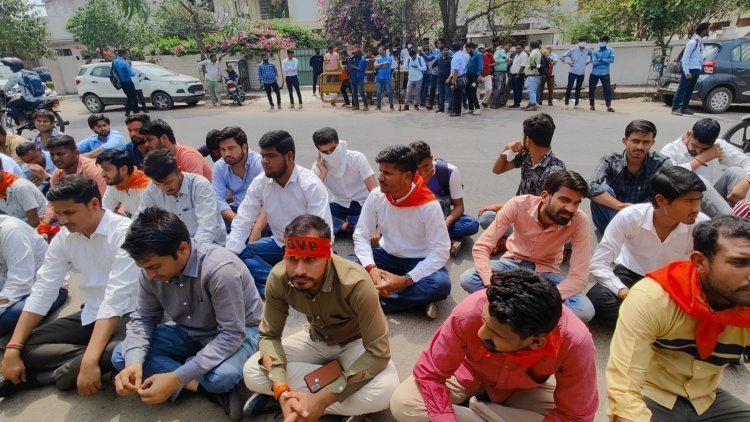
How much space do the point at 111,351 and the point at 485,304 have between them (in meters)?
2.26

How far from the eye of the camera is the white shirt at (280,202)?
3.74 metres

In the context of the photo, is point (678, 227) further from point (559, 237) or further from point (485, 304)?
point (485, 304)

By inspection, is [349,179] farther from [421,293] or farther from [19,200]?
[19,200]

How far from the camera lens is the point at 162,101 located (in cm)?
1409

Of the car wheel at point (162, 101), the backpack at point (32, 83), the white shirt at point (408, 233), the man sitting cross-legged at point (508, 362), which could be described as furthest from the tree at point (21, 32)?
the man sitting cross-legged at point (508, 362)

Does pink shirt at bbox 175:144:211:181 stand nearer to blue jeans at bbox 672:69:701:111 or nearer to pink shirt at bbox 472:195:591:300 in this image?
pink shirt at bbox 472:195:591:300

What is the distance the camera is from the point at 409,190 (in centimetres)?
332

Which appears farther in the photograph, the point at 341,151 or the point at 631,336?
the point at 341,151

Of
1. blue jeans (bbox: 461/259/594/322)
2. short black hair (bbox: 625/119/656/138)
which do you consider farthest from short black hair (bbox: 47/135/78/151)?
short black hair (bbox: 625/119/656/138)

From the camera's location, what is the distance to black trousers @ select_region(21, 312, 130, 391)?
2.65 m

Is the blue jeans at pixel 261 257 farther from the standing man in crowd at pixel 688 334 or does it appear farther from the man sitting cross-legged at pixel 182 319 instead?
the standing man in crowd at pixel 688 334

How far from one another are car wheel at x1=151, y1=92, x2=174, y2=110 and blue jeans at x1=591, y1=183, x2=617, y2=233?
13.5 m

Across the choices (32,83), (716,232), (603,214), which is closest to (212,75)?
(32,83)

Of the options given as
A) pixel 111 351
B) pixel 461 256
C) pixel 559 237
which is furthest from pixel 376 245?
pixel 111 351
